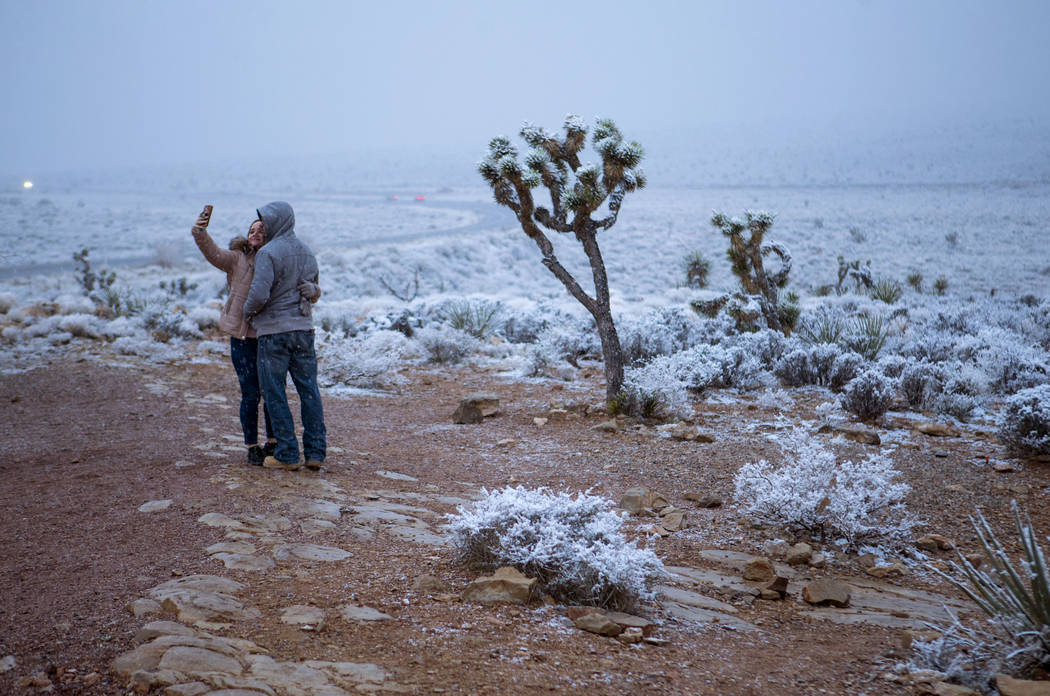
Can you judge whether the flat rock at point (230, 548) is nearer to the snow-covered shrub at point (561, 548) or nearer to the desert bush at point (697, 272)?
the snow-covered shrub at point (561, 548)

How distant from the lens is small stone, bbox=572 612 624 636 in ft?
10.1

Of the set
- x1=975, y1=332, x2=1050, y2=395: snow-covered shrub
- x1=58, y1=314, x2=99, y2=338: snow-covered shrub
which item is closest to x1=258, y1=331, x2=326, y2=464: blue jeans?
x1=975, y1=332, x2=1050, y2=395: snow-covered shrub

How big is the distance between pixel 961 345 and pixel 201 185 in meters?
72.5

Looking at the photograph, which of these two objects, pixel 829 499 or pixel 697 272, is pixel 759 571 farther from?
pixel 697 272

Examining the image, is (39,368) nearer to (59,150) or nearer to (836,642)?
(836,642)

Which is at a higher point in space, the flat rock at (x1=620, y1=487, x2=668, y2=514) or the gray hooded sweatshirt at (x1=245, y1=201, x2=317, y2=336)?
the gray hooded sweatshirt at (x1=245, y1=201, x2=317, y2=336)

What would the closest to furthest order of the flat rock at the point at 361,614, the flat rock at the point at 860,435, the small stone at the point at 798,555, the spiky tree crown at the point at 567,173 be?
the flat rock at the point at 361,614 → the small stone at the point at 798,555 → the flat rock at the point at 860,435 → the spiky tree crown at the point at 567,173

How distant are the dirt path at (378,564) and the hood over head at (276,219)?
174 centimetres

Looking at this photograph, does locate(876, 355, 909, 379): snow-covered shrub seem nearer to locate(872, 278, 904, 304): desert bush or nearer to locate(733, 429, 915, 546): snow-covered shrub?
locate(733, 429, 915, 546): snow-covered shrub

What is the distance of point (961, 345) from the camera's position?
1048 centimetres

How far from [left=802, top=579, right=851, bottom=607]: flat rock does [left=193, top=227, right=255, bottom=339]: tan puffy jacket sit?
4.00m

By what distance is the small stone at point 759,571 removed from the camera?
12.8ft

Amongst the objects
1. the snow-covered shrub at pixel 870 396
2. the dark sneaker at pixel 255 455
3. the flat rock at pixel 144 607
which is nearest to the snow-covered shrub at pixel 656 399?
the snow-covered shrub at pixel 870 396

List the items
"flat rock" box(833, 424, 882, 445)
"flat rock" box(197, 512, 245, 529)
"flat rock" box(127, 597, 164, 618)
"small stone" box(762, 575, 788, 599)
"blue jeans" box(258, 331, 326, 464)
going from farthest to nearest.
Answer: "flat rock" box(833, 424, 882, 445)
"blue jeans" box(258, 331, 326, 464)
"flat rock" box(197, 512, 245, 529)
"small stone" box(762, 575, 788, 599)
"flat rock" box(127, 597, 164, 618)
